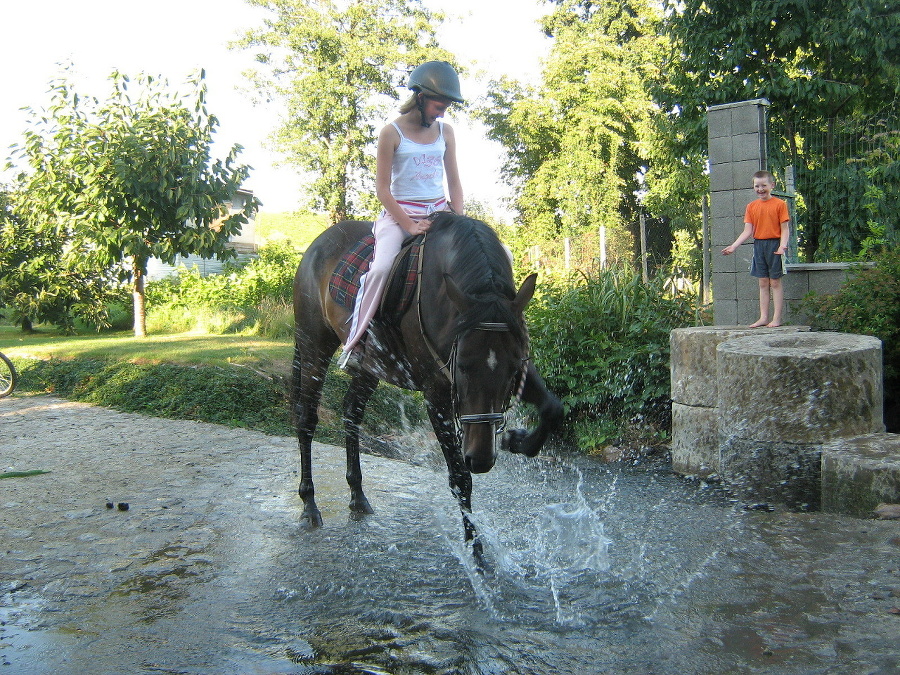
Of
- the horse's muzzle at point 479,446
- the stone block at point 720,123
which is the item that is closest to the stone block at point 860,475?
the horse's muzzle at point 479,446

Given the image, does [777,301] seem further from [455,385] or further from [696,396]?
[455,385]

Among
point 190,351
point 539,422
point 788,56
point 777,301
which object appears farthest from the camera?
point 788,56

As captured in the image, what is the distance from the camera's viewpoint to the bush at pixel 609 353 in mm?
7156

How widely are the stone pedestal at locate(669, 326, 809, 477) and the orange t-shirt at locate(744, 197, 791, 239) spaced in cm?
157

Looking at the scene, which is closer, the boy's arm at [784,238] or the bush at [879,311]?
the bush at [879,311]

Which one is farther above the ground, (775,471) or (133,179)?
(133,179)

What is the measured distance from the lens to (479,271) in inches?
136

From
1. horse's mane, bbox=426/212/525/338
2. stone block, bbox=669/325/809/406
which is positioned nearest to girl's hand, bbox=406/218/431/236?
horse's mane, bbox=426/212/525/338

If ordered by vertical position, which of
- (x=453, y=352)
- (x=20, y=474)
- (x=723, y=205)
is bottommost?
(x=20, y=474)

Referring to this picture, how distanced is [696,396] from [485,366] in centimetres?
346

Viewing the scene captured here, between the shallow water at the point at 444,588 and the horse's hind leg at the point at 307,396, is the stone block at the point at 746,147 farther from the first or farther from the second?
the horse's hind leg at the point at 307,396

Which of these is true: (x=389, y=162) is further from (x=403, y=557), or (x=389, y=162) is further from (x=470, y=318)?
(x=403, y=557)

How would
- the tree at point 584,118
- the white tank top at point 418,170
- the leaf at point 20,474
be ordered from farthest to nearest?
the tree at point 584,118 → the leaf at point 20,474 → the white tank top at point 418,170

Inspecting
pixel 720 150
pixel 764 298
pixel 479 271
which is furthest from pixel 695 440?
pixel 720 150
